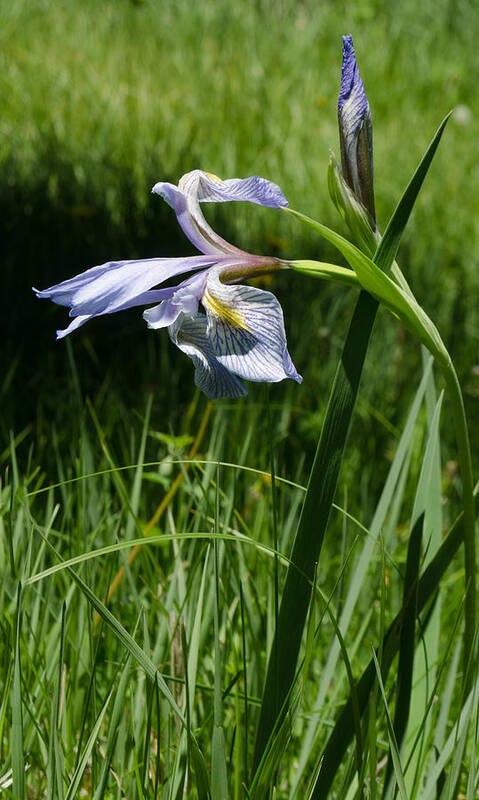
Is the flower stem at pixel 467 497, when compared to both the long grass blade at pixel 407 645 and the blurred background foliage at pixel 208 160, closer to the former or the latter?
the long grass blade at pixel 407 645

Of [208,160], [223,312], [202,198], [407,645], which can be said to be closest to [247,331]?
[223,312]

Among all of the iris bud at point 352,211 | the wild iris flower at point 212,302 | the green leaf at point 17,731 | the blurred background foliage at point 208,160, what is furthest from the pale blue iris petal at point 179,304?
the blurred background foliage at point 208,160

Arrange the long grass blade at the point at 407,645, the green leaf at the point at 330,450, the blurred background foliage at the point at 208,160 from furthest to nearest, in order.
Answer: the blurred background foliage at the point at 208,160, the long grass blade at the point at 407,645, the green leaf at the point at 330,450

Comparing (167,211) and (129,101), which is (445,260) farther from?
(129,101)

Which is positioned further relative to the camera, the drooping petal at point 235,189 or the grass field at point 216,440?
the grass field at point 216,440

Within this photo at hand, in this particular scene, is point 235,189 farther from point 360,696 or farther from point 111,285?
point 360,696
